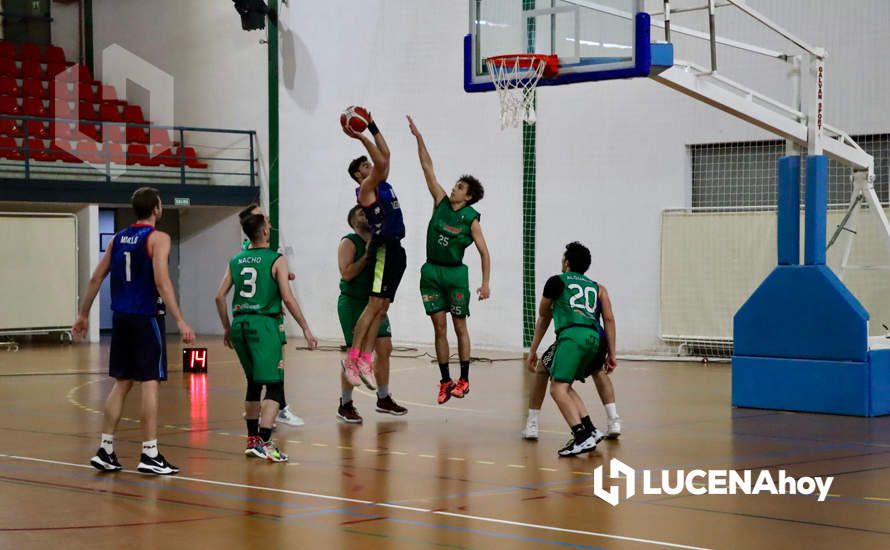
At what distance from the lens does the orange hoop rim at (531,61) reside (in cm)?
1176

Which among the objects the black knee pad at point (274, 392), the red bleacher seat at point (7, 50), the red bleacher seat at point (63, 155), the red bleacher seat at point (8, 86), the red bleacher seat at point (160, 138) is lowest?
Result: the black knee pad at point (274, 392)

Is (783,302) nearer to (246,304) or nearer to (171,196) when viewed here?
(246,304)

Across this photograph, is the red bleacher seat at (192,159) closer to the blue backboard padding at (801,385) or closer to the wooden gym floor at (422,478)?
the wooden gym floor at (422,478)

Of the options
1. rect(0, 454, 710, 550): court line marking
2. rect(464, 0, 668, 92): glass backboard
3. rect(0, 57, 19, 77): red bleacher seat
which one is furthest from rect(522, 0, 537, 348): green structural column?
rect(0, 454, 710, 550): court line marking

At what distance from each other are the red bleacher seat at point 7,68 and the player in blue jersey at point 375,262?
56.5 ft

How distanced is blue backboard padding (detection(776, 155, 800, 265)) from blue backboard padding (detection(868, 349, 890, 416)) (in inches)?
44.6

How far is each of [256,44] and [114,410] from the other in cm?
1664

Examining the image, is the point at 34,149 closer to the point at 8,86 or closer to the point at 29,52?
the point at 8,86

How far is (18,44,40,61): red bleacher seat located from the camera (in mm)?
25609

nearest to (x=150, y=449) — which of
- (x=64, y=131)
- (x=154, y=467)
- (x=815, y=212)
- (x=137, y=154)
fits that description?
(x=154, y=467)

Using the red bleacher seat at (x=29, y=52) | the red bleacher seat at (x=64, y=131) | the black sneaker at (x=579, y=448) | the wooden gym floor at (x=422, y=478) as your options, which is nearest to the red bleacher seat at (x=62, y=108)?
the red bleacher seat at (x=64, y=131)

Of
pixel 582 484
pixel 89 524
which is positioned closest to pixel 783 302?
pixel 582 484

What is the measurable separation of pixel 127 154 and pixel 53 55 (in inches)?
181

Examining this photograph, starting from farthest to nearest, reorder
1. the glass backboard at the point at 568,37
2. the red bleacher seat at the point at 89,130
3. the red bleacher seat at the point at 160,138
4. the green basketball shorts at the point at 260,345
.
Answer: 1. the red bleacher seat at the point at 160,138
2. the red bleacher seat at the point at 89,130
3. the glass backboard at the point at 568,37
4. the green basketball shorts at the point at 260,345
